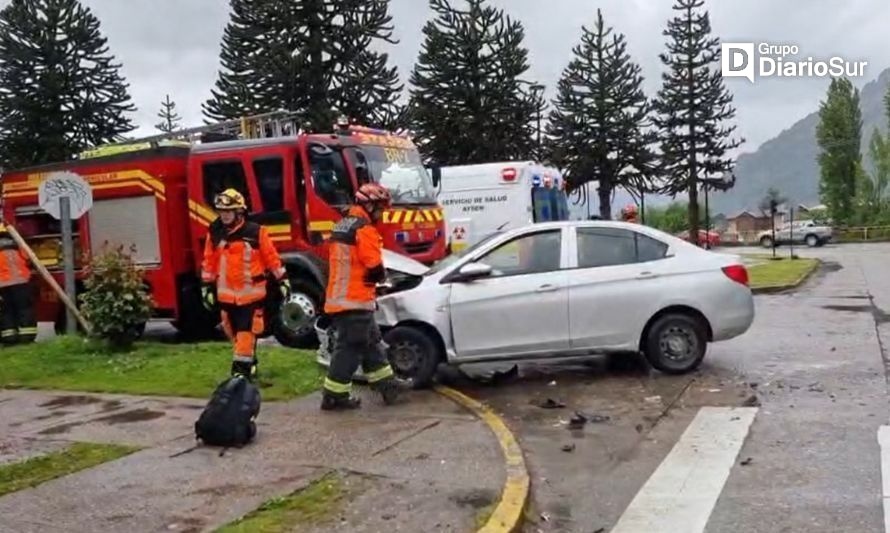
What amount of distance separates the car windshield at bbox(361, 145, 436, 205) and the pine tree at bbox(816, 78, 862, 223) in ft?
212

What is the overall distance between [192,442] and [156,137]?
9.16 meters

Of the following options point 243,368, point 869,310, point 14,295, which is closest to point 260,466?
point 243,368

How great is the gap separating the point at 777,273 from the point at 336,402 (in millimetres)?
17401

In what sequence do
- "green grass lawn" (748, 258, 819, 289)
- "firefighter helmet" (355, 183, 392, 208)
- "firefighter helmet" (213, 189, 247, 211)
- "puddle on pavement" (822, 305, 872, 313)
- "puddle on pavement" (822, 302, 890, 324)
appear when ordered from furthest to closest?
1. "green grass lawn" (748, 258, 819, 289)
2. "puddle on pavement" (822, 305, 872, 313)
3. "puddle on pavement" (822, 302, 890, 324)
4. "firefighter helmet" (355, 183, 392, 208)
5. "firefighter helmet" (213, 189, 247, 211)

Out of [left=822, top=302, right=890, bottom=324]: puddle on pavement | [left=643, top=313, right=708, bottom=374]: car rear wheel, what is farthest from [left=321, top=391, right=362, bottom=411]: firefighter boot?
[left=822, top=302, right=890, bottom=324]: puddle on pavement

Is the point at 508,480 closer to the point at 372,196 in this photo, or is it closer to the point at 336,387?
the point at 336,387

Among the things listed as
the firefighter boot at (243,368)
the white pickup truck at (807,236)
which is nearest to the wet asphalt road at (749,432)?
the firefighter boot at (243,368)

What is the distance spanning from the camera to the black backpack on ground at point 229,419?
21.2ft

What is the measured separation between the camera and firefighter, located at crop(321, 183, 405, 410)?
764 cm

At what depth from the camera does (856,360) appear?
9602mm

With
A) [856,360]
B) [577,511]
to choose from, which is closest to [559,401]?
[577,511]

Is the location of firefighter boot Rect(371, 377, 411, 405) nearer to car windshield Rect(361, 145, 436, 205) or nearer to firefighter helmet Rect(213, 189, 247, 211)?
firefighter helmet Rect(213, 189, 247, 211)

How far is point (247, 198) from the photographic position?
38.6 feet

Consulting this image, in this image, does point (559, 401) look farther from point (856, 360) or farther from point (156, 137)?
point (156, 137)
